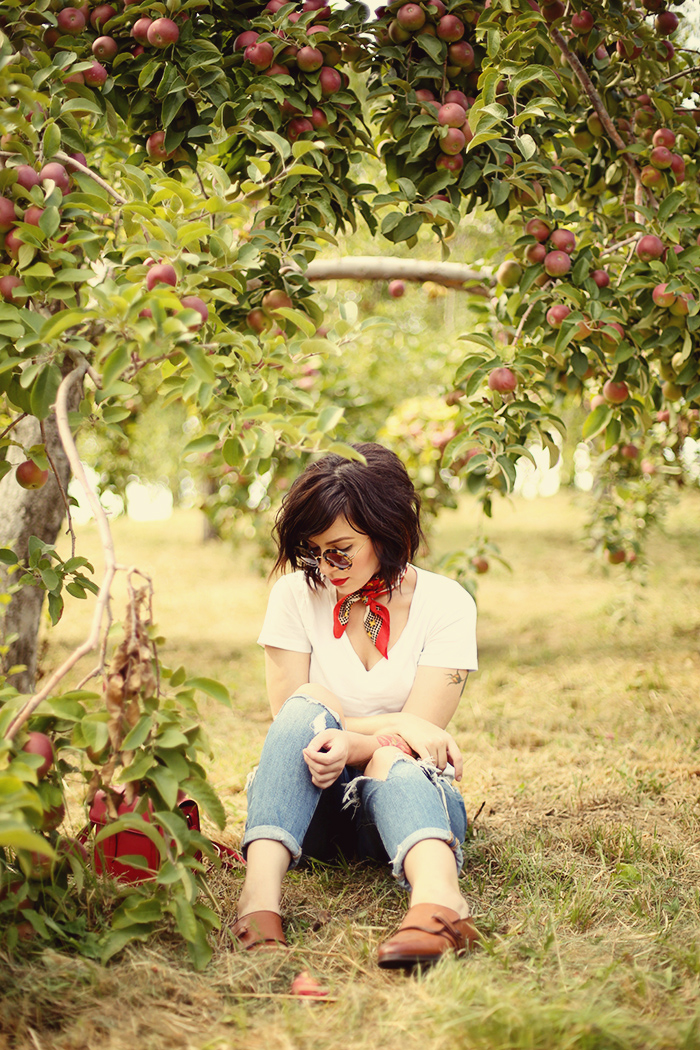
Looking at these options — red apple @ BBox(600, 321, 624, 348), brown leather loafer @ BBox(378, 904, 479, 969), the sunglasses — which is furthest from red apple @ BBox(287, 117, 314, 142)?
brown leather loafer @ BBox(378, 904, 479, 969)

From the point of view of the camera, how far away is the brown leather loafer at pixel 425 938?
1.33 m

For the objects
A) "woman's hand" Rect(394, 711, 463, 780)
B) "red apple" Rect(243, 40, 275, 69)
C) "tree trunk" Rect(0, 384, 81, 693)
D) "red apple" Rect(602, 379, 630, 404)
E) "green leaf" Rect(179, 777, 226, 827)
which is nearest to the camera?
"green leaf" Rect(179, 777, 226, 827)

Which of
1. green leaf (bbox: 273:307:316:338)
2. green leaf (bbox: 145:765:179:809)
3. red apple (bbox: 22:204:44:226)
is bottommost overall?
green leaf (bbox: 145:765:179:809)

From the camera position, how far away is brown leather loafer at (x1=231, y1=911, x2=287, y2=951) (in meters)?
1.45

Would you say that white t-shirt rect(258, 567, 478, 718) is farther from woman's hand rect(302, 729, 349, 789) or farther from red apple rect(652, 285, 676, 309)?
red apple rect(652, 285, 676, 309)

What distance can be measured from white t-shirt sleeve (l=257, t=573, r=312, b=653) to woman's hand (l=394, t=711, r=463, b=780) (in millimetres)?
273

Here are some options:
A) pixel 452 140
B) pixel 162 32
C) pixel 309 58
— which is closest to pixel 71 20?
pixel 162 32

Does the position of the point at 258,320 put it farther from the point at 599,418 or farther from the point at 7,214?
the point at 599,418

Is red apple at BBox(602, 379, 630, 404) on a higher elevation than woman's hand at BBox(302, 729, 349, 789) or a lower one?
higher

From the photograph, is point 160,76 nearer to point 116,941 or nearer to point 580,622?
point 116,941

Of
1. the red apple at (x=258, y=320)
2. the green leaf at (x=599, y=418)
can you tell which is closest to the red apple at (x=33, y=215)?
the red apple at (x=258, y=320)

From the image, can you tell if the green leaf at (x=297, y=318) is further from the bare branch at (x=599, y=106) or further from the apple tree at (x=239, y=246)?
the bare branch at (x=599, y=106)

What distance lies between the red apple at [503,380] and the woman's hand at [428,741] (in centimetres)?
78

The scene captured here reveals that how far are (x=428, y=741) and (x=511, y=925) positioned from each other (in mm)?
356
